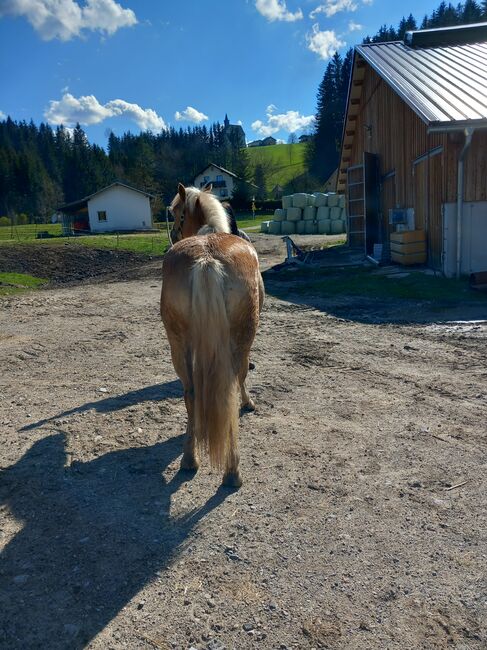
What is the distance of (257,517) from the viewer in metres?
2.91

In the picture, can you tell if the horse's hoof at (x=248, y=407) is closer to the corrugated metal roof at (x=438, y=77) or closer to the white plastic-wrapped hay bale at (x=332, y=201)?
the corrugated metal roof at (x=438, y=77)

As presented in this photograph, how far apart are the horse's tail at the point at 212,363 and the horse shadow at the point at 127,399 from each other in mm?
1918

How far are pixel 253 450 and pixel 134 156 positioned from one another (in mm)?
89972

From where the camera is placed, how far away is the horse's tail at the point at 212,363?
9.95 ft

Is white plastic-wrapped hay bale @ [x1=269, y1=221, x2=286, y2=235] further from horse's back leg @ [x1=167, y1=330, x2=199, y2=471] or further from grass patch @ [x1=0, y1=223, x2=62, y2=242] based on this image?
horse's back leg @ [x1=167, y1=330, x2=199, y2=471]

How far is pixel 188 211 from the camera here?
202 inches

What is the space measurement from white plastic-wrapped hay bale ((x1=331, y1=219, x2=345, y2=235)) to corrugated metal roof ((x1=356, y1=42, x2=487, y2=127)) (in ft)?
48.7

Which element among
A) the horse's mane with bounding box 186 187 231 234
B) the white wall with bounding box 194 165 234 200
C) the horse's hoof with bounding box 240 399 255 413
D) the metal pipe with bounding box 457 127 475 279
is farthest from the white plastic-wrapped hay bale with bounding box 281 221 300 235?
the white wall with bounding box 194 165 234 200

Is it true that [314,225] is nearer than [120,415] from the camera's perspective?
No

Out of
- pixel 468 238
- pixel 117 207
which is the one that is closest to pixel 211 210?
pixel 468 238

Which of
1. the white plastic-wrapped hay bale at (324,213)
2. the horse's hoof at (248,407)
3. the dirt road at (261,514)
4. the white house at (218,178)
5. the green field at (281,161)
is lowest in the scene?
the dirt road at (261,514)

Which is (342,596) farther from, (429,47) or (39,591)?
(429,47)

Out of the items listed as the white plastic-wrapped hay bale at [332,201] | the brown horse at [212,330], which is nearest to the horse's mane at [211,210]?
the brown horse at [212,330]

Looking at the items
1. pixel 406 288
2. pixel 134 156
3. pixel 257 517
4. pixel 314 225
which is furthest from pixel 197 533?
pixel 134 156
